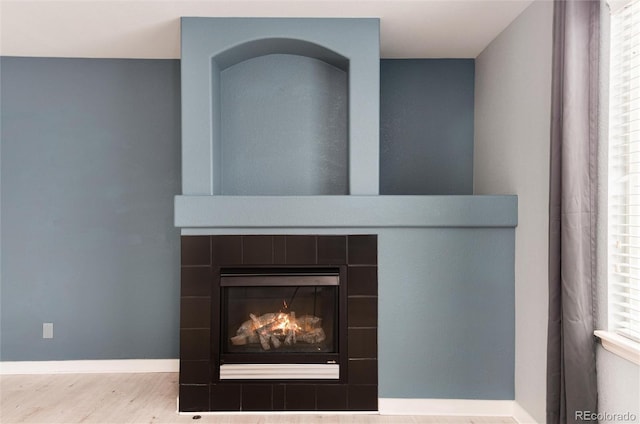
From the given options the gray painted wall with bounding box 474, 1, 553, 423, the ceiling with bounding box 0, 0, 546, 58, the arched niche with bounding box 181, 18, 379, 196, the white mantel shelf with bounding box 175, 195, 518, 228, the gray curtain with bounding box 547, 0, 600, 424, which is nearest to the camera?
the gray curtain with bounding box 547, 0, 600, 424

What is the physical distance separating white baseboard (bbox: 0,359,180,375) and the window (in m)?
2.93

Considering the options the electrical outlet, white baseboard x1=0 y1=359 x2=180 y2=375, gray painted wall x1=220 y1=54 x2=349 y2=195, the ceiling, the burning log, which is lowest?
white baseboard x1=0 y1=359 x2=180 y2=375

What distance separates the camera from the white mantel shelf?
2828 mm

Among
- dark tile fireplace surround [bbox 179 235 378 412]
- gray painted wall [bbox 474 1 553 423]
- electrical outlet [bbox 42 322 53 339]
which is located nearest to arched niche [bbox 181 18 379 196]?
dark tile fireplace surround [bbox 179 235 378 412]

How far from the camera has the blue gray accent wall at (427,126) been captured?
3.67 metres

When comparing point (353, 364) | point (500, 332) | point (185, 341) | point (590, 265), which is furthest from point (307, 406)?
point (590, 265)

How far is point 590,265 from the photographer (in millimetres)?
1985

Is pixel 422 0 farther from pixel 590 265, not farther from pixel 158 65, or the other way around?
pixel 158 65

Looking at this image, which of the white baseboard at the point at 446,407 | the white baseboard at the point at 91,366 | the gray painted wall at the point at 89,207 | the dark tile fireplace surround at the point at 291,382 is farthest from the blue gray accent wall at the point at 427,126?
the white baseboard at the point at 91,366

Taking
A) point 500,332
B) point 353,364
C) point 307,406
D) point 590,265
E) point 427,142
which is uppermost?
point 427,142

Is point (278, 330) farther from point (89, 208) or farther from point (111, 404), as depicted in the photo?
point (89, 208)

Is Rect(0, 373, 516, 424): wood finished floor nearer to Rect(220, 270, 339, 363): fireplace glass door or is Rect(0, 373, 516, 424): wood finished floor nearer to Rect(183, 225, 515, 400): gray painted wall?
Rect(183, 225, 515, 400): gray painted wall

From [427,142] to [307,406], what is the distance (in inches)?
80.2

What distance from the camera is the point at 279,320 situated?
2949 mm
